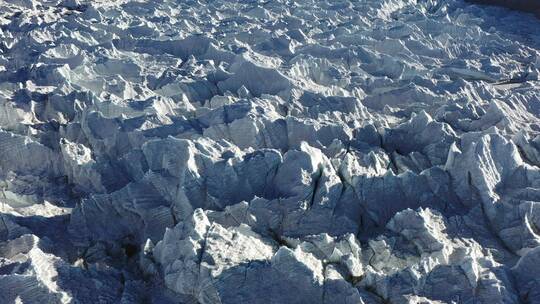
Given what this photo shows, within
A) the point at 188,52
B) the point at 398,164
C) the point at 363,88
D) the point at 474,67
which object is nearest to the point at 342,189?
the point at 398,164

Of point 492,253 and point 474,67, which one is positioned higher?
point 492,253

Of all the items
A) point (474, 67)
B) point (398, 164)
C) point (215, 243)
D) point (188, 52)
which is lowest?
point (188, 52)

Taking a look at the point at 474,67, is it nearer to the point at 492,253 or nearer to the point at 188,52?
the point at 188,52

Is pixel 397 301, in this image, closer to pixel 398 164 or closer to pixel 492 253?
pixel 492 253

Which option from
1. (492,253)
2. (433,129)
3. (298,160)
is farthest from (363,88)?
(492,253)

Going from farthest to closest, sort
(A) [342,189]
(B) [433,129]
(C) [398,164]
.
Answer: (B) [433,129], (C) [398,164], (A) [342,189]

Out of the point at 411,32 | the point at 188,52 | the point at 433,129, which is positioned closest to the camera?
the point at 433,129

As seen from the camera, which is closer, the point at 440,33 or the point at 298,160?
the point at 298,160
